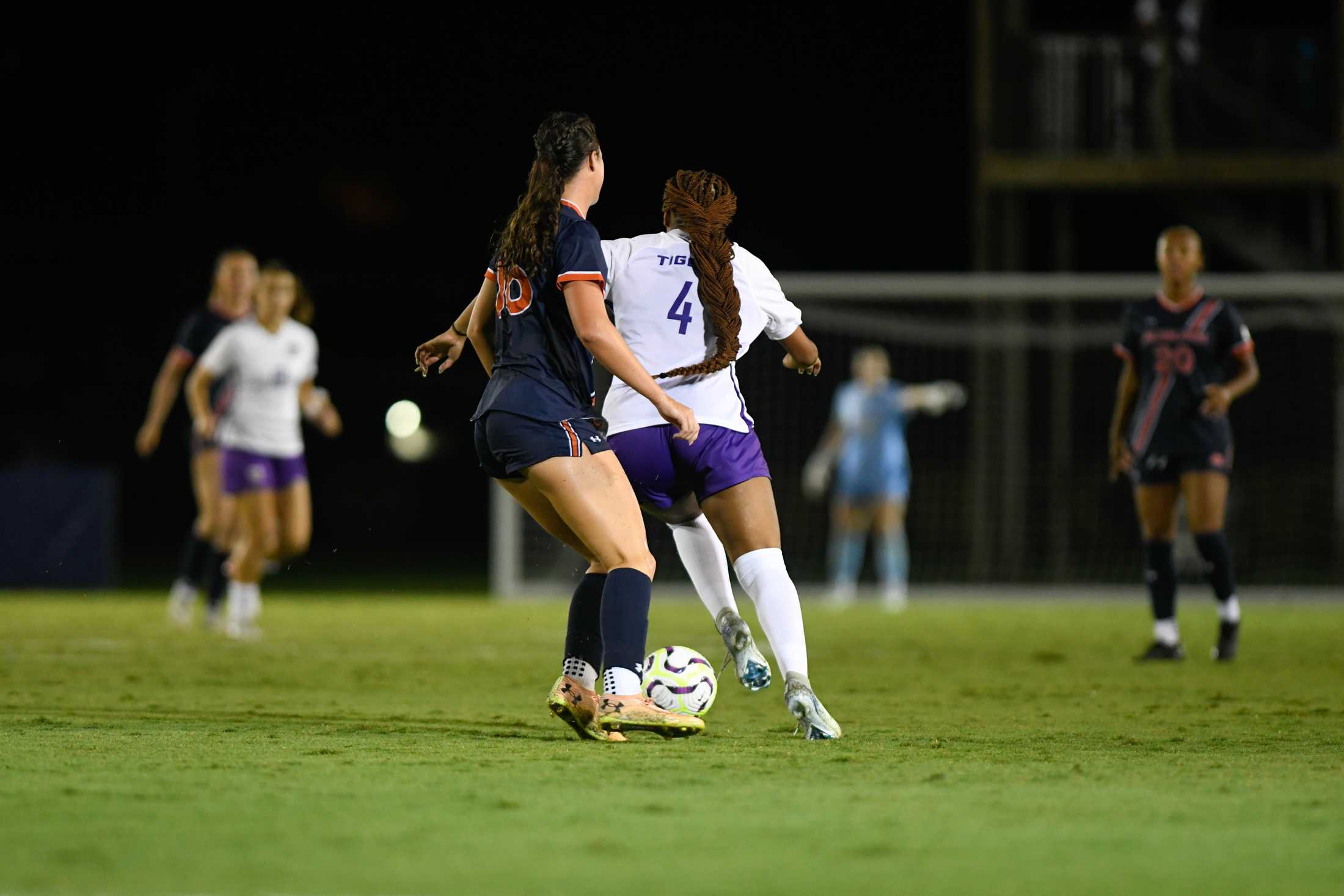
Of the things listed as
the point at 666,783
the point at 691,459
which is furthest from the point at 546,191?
the point at 666,783

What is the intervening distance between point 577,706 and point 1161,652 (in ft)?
16.1

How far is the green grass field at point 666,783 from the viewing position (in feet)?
12.7

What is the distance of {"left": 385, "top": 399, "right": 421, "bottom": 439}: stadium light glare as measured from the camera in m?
24.9

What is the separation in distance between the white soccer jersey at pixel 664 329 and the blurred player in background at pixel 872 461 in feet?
30.6

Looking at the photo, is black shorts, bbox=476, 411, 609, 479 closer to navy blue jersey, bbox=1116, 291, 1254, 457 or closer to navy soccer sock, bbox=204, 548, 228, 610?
navy blue jersey, bbox=1116, 291, 1254, 457

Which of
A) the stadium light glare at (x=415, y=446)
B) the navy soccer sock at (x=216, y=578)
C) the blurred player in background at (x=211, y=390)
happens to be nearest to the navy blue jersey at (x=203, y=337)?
the blurred player in background at (x=211, y=390)

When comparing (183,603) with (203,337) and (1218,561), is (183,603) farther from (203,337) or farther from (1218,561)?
(1218,561)

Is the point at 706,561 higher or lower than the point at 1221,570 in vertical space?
higher

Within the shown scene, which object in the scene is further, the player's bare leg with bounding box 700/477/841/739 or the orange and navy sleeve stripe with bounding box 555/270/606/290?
the player's bare leg with bounding box 700/477/841/739

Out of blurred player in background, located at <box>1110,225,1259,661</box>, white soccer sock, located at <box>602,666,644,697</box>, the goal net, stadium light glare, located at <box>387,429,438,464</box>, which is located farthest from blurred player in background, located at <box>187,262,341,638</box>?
stadium light glare, located at <box>387,429,438,464</box>

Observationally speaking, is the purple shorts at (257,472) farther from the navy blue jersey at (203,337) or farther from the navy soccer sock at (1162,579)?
the navy soccer sock at (1162,579)

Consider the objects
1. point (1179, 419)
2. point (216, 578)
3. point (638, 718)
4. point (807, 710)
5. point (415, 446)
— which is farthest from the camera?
point (415, 446)

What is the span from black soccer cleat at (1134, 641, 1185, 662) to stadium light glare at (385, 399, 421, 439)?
16.1 metres

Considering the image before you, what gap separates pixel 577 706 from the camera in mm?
6125
